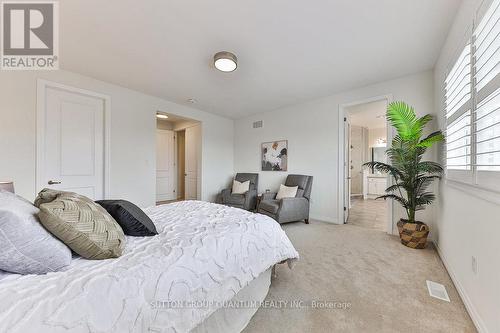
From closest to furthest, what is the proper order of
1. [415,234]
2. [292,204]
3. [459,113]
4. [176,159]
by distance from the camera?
[459,113] < [415,234] < [292,204] < [176,159]

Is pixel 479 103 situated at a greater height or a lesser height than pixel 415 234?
greater

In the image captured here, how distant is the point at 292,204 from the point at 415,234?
170 centimetres

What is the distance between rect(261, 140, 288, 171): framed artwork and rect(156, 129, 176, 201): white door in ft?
9.87

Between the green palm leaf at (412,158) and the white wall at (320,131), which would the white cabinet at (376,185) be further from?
the green palm leaf at (412,158)

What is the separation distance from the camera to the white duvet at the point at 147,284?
68 cm

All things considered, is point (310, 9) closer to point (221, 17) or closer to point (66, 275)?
point (221, 17)

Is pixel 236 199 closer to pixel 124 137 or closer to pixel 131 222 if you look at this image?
pixel 124 137

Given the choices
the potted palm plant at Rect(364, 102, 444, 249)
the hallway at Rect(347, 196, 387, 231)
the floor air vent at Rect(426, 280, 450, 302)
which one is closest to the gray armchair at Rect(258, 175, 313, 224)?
the hallway at Rect(347, 196, 387, 231)

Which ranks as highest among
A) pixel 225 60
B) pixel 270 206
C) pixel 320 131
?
pixel 225 60

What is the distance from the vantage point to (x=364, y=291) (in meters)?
1.70

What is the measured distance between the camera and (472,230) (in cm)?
151

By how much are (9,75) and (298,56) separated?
3508 mm

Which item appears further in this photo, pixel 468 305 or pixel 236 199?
pixel 236 199

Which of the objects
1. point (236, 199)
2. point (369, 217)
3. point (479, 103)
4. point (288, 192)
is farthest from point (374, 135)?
point (479, 103)
